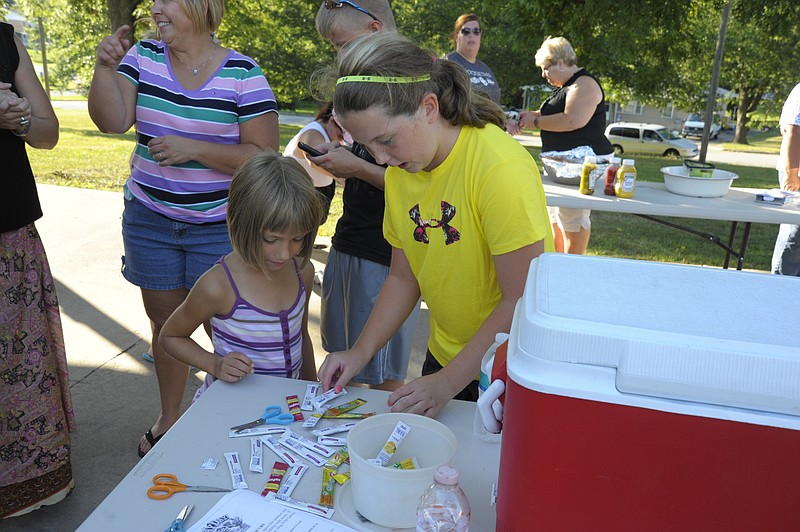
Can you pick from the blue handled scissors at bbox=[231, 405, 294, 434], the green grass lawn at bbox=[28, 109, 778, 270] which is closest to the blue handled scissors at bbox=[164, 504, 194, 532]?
the blue handled scissors at bbox=[231, 405, 294, 434]

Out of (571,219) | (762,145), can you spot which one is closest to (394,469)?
(571,219)

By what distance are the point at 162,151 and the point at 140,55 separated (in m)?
0.40

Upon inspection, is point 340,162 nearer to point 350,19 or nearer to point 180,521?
point 350,19

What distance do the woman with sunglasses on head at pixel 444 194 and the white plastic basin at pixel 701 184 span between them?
3.11m

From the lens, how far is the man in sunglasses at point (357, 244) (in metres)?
2.22

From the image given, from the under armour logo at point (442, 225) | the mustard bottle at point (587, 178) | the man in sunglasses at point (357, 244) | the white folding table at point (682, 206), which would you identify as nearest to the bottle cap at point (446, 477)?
the under armour logo at point (442, 225)

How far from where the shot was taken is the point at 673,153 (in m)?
21.4

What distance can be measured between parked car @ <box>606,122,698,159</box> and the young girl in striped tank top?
20656 millimetres

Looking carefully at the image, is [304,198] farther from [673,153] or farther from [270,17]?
[673,153]

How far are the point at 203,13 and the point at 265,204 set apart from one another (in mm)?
812

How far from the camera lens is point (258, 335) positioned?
1.97 m

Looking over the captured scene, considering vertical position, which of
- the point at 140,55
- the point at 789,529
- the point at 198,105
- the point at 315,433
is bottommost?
the point at 315,433

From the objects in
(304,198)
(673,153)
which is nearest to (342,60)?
(304,198)

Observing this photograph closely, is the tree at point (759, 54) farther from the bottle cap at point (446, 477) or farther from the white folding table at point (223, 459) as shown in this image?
the bottle cap at point (446, 477)
